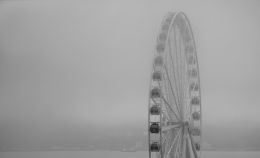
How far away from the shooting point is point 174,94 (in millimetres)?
9492

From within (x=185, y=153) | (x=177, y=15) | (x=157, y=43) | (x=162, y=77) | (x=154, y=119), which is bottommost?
(x=185, y=153)

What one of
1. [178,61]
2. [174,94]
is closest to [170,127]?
[174,94]

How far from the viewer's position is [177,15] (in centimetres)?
987

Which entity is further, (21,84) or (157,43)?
(21,84)

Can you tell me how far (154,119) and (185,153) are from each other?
1388 mm

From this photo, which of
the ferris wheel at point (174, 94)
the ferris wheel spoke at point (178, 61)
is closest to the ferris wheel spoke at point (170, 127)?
the ferris wheel at point (174, 94)

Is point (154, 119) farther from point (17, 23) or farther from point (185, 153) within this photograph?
point (17, 23)

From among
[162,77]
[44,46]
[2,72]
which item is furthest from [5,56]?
[162,77]

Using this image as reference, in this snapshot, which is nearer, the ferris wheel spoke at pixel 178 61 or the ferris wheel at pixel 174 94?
the ferris wheel at pixel 174 94

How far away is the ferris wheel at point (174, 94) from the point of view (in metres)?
8.36

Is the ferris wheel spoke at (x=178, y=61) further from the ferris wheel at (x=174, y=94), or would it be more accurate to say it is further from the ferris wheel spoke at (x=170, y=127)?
the ferris wheel spoke at (x=170, y=127)

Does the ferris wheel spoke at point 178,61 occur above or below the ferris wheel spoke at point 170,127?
above

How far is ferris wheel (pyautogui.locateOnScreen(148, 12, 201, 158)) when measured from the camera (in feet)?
27.4

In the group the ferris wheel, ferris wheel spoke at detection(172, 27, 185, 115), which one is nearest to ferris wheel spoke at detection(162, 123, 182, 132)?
the ferris wheel
